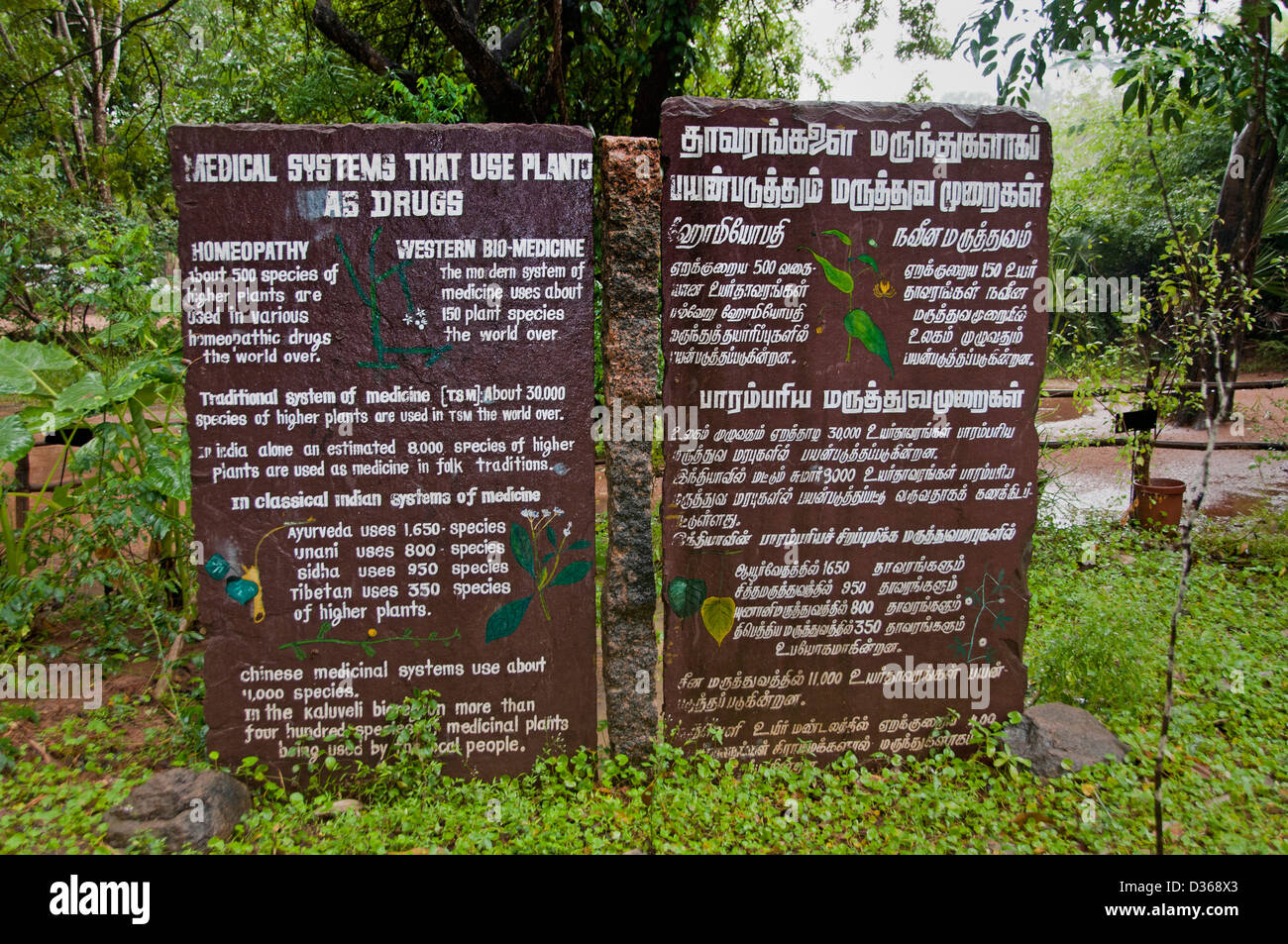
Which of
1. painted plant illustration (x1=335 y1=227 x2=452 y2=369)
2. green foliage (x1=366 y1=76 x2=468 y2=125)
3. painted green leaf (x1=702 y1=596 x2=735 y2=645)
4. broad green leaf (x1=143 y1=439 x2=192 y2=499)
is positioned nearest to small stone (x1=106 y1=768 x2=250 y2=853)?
broad green leaf (x1=143 y1=439 x2=192 y2=499)

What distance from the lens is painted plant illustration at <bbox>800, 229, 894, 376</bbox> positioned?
3043 mm

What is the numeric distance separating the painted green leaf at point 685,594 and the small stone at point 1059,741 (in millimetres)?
1437

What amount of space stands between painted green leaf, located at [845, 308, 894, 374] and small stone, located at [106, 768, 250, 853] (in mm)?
2997

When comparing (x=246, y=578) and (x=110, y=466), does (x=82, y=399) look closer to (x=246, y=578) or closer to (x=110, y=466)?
(x=110, y=466)

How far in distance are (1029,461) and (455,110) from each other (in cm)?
473

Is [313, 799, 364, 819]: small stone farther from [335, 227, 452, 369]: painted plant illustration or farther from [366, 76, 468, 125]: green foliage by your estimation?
[366, 76, 468, 125]: green foliage

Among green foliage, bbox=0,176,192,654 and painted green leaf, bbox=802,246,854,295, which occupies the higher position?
painted green leaf, bbox=802,246,854,295

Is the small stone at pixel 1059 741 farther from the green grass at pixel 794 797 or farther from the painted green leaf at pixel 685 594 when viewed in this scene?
the painted green leaf at pixel 685 594

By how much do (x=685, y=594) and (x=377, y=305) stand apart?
168 cm

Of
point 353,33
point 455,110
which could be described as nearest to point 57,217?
point 353,33

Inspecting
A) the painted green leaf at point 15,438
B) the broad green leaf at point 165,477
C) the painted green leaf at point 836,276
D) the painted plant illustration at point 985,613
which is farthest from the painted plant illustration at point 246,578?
the painted plant illustration at point 985,613

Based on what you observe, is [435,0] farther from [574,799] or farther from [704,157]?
[574,799]

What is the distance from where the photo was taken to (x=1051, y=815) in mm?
2846

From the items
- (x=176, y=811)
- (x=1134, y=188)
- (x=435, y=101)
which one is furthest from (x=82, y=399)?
(x=1134, y=188)
